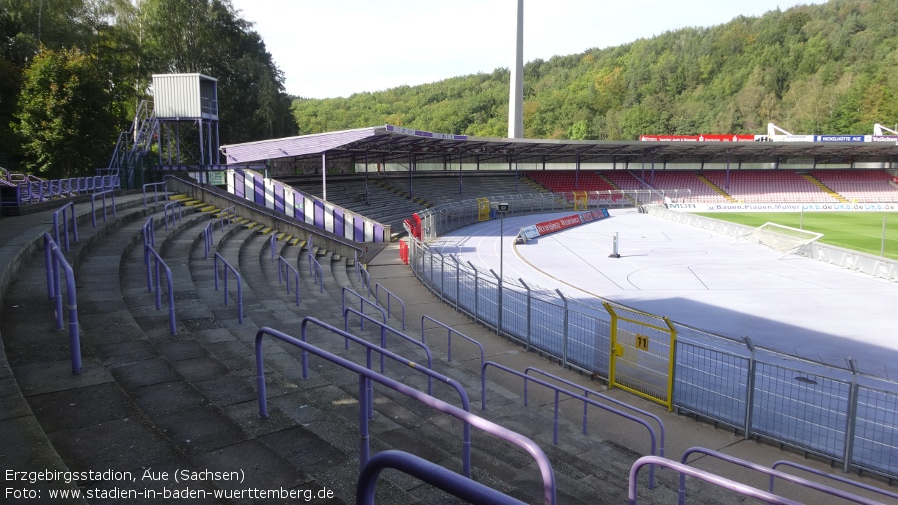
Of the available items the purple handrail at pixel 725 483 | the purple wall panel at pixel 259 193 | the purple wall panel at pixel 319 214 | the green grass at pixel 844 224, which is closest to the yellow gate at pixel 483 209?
the purple wall panel at pixel 319 214

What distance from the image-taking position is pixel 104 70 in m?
39.6

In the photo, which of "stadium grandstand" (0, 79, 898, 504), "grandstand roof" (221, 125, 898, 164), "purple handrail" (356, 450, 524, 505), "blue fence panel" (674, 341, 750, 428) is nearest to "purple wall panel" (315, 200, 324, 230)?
"grandstand roof" (221, 125, 898, 164)

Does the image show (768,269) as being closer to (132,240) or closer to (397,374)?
(397,374)

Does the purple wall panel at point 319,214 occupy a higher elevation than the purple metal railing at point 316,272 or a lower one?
higher

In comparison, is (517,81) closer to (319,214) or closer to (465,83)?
(319,214)

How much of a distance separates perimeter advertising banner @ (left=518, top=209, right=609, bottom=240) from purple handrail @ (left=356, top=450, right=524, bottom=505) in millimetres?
32066

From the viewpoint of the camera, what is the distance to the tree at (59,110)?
24.9 m

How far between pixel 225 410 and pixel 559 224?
36.6 metres

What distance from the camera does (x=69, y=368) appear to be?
19.1ft

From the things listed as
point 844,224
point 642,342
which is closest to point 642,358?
point 642,342

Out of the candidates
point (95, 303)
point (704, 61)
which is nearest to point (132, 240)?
point (95, 303)

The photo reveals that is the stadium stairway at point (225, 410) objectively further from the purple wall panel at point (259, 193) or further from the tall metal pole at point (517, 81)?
the tall metal pole at point (517, 81)

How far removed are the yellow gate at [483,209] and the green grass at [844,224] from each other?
19.8 m

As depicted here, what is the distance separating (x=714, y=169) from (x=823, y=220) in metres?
22.6
